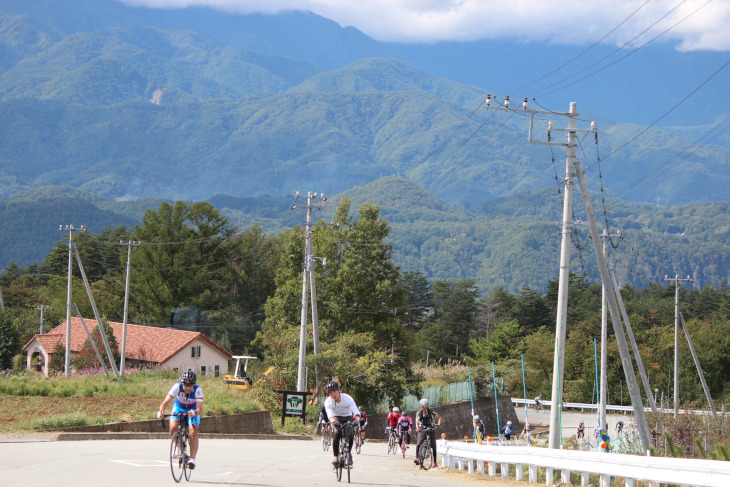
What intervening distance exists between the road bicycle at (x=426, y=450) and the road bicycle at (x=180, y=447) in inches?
233

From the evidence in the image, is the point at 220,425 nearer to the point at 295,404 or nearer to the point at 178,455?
the point at 295,404

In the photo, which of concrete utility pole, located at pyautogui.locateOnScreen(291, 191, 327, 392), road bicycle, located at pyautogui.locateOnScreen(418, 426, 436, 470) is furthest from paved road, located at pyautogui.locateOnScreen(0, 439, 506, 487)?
concrete utility pole, located at pyautogui.locateOnScreen(291, 191, 327, 392)

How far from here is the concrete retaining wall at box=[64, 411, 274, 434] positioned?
76.2 feet

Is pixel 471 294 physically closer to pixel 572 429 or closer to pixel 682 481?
pixel 572 429

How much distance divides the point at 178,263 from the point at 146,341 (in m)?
17.0

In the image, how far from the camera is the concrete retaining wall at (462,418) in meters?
43.0

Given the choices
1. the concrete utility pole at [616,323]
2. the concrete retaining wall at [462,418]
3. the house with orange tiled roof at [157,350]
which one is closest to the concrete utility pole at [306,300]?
the concrete retaining wall at [462,418]

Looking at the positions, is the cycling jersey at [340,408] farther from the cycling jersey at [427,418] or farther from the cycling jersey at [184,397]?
the cycling jersey at [427,418]

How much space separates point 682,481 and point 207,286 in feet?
243

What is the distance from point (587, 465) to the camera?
13.0m

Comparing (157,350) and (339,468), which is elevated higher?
(157,350)

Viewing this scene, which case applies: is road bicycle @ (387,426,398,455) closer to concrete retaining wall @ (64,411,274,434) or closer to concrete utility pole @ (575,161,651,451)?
concrete retaining wall @ (64,411,274,434)

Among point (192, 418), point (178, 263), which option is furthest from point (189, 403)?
point (178, 263)

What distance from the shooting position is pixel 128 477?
1269cm
